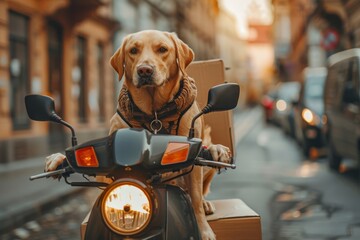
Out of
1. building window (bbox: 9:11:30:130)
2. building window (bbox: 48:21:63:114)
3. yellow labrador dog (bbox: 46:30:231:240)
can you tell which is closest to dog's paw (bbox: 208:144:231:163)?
yellow labrador dog (bbox: 46:30:231:240)

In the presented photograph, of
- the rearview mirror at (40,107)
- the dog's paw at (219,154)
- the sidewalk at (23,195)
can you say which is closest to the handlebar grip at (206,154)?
the dog's paw at (219,154)

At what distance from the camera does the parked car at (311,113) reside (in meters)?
14.5

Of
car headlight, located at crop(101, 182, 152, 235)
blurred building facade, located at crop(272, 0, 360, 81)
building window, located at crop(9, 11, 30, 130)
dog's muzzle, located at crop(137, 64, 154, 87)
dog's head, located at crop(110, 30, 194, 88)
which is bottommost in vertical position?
car headlight, located at crop(101, 182, 152, 235)

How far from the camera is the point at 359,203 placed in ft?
27.4

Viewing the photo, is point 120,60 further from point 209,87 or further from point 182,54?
point 209,87

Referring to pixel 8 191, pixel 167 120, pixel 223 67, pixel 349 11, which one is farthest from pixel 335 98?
pixel 349 11

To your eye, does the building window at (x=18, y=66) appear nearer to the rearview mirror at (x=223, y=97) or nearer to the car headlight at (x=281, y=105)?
the car headlight at (x=281, y=105)

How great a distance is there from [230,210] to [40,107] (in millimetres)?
1315

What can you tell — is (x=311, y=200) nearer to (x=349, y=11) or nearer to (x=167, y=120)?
(x=167, y=120)

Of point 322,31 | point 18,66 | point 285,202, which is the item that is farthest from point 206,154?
point 322,31

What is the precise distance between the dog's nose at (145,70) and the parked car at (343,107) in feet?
23.7

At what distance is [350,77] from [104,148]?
8.36 meters

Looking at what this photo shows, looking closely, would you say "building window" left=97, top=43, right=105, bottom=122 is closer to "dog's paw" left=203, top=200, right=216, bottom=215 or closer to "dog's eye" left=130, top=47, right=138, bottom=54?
"dog's paw" left=203, top=200, right=216, bottom=215

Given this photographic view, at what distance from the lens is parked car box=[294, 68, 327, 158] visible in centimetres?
1452
